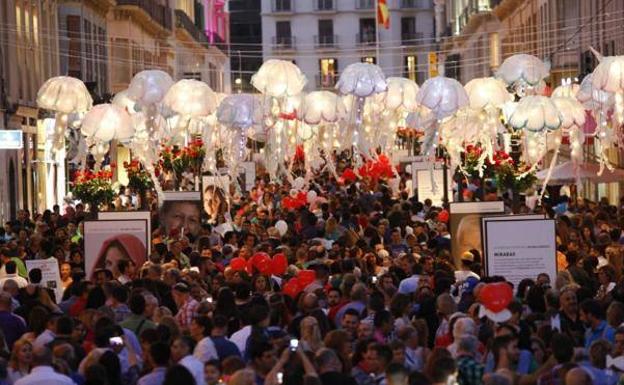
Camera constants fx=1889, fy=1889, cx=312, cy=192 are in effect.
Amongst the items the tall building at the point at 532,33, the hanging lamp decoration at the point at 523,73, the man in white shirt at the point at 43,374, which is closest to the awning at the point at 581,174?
the hanging lamp decoration at the point at 523,73

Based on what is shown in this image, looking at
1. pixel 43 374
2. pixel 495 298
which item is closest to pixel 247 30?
pixel 495 298

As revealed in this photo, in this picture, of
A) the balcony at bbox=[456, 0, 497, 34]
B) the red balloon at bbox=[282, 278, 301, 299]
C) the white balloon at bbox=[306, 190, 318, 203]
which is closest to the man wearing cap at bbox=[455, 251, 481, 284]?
the red balloon at bbox=[282, 278, 301, 299]

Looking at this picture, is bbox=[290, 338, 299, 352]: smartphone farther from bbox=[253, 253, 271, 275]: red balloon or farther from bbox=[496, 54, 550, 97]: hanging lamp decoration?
bbox=[496, 54, 550, 97]: hanging lamp decoration

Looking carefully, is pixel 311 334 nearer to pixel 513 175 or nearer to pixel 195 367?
pixel 195 367

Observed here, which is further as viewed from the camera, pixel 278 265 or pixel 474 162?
pixel 474 162

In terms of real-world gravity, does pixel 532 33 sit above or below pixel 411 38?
below

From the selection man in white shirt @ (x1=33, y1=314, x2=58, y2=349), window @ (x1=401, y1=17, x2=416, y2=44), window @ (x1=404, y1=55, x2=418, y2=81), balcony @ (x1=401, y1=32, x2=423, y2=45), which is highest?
window @ (x1=401, y1=17, x2=416, y2=44)

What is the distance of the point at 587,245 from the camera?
77.0ft

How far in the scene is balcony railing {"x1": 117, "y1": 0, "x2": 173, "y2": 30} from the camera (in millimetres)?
68938

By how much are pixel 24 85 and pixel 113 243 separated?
26.5 meters

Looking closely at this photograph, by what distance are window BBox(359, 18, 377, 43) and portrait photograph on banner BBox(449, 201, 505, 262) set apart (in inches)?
4046

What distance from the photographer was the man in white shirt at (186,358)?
41.3ft

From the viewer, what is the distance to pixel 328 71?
12619cm

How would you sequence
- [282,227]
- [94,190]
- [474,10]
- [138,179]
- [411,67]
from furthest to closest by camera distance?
[411,67] < [474,10] < [138,179] < [94,190] < [282,227]
